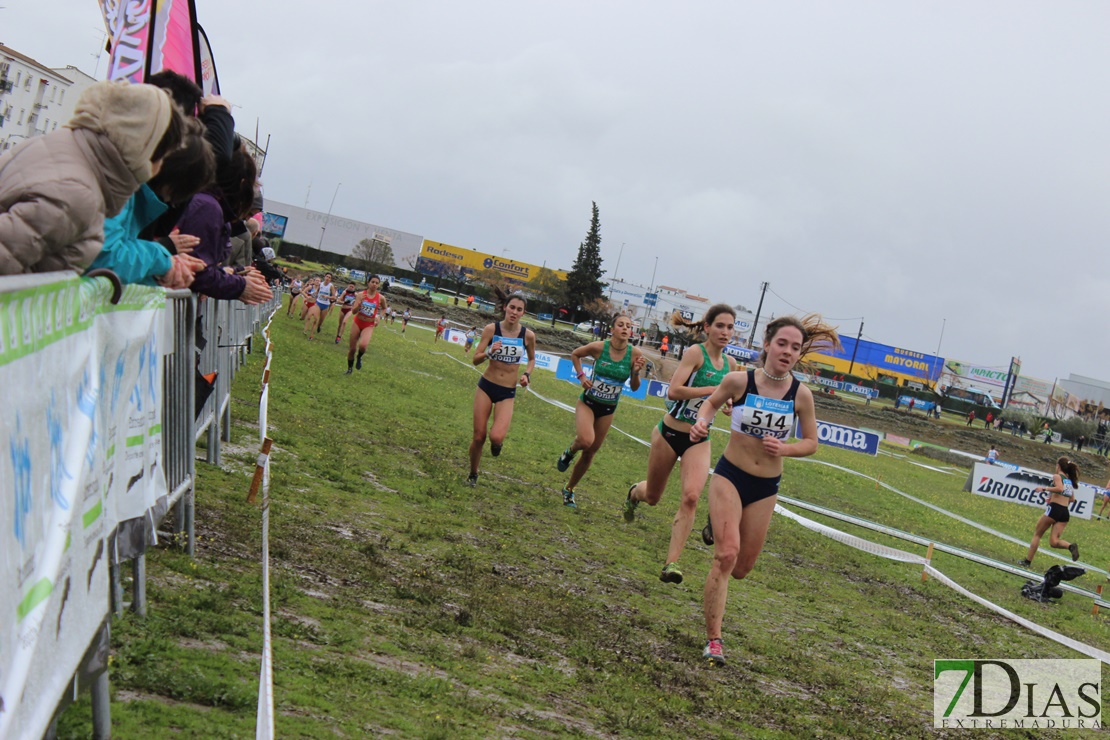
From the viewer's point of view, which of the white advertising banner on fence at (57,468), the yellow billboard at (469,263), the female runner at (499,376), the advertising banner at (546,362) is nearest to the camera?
the white advertising banner on fence at (57,468)

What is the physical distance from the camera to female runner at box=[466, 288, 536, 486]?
1080 cm

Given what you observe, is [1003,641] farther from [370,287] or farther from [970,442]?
[970,442]

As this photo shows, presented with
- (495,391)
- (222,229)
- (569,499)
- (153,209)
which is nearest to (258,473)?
(222,229)

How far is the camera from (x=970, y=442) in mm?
63656

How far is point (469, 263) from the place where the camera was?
120m

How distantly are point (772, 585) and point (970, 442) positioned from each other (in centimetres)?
5989

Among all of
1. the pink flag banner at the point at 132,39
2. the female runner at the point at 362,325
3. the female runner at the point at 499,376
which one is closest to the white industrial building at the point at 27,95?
the female runner at the point at 362,325

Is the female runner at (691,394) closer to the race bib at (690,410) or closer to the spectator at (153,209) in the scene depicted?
the race bib at (690,410)

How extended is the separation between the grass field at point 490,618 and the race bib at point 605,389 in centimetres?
135

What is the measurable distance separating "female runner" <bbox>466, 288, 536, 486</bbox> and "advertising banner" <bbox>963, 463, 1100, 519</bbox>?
21.8 m

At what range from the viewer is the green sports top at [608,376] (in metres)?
10.7

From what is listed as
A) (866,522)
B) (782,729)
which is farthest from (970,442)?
(782,729)

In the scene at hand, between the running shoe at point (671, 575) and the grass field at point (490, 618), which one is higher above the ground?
the running shoe at point (671, 575)

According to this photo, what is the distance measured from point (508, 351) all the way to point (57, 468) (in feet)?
26.8
